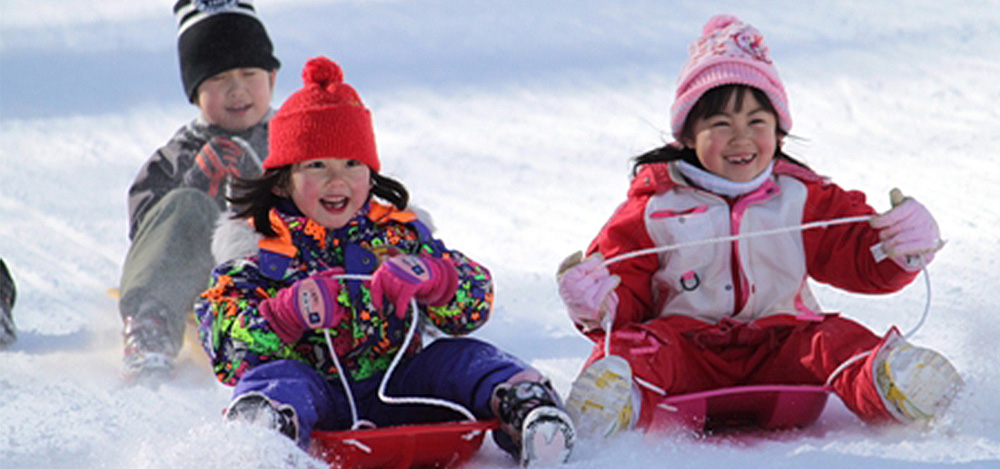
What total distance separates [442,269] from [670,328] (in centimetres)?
46

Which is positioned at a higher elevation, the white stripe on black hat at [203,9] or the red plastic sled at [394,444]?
A: the white stripe on black hat at [203,9]

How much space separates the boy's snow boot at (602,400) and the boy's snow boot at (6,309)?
216cm

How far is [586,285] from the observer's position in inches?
89.4

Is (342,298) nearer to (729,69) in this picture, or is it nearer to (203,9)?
(729,69)

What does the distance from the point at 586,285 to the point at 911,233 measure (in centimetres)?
55

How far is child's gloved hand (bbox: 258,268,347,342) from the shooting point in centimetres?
209

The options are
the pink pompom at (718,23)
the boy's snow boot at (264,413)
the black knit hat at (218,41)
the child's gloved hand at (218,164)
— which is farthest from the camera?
the black knit hat at (218,41)

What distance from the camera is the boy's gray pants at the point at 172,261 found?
10.6ft

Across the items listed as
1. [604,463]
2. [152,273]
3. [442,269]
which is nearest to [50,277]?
[152,273]

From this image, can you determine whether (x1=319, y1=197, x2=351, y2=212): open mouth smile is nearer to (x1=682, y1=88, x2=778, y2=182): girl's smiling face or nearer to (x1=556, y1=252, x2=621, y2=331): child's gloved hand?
(x1=556, y1=252, x2=621, y2=331): child's gloved hand

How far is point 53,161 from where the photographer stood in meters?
6.59

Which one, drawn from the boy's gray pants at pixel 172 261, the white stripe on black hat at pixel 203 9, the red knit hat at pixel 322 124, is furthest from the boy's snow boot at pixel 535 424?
the white stripe on black hat at pixel 203 9

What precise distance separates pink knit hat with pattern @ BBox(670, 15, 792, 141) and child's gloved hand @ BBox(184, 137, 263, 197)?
1.42m

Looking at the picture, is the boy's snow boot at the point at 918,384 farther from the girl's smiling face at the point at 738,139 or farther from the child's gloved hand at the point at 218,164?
the child's gloved hand at the point at 218,164
